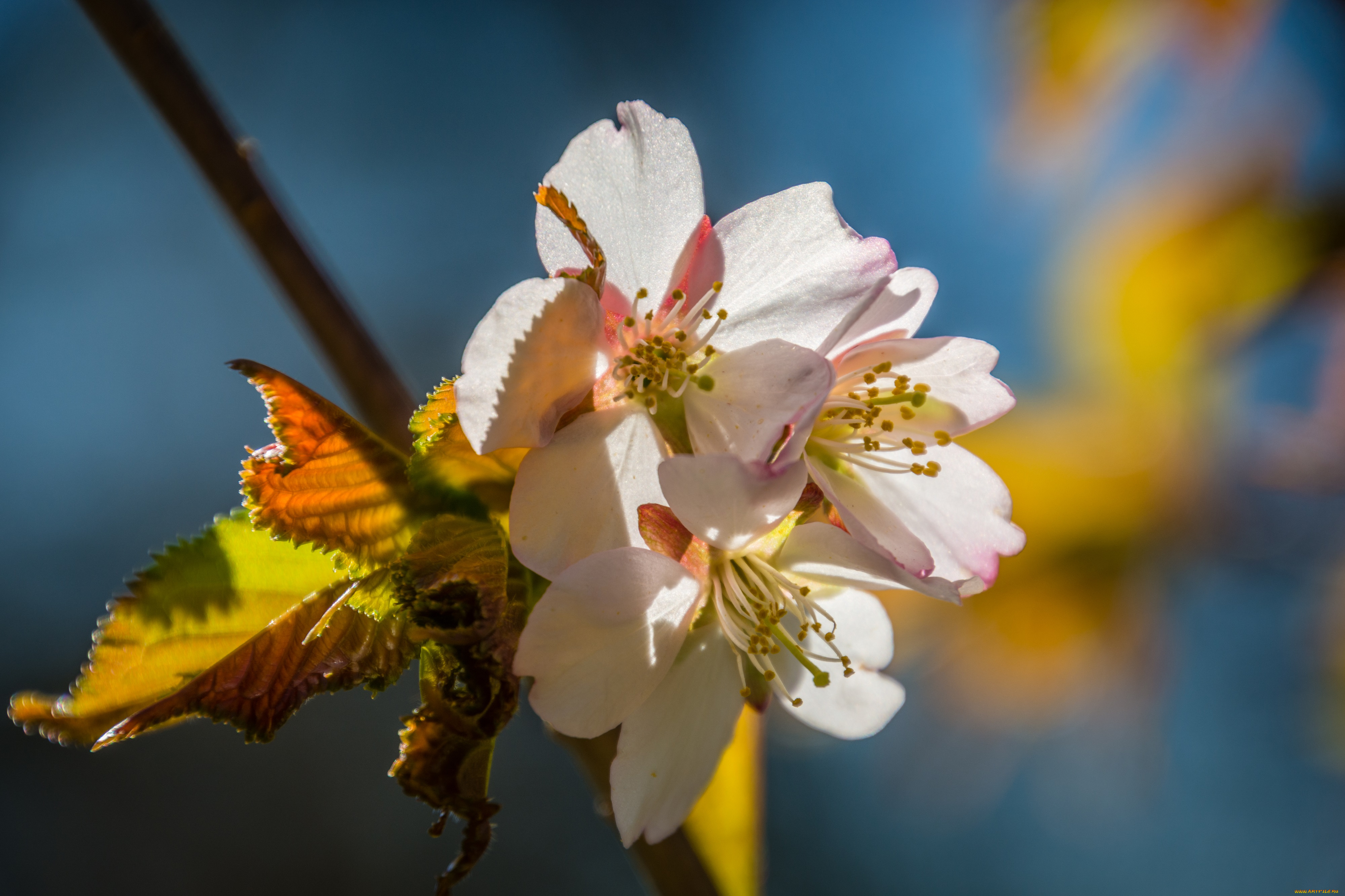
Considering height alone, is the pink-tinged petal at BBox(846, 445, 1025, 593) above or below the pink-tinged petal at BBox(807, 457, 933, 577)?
below

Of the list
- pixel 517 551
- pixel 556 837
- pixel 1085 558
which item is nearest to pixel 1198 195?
pixel 1085 558

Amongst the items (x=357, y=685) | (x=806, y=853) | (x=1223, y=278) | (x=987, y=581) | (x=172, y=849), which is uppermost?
(x=357, y=685)

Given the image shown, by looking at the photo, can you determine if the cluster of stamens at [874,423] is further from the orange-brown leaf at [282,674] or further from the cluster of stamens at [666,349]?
the orange-brown leaf at [282,674]

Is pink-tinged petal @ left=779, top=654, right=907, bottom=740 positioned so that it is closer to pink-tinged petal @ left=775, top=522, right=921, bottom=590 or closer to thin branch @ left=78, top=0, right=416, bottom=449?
pink-tinged petal @ left=775, top=522, right=921, bottom=590

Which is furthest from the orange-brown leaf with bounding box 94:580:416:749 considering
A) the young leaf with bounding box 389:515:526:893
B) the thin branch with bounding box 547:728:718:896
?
the thin branch with bounding box 547:728:718:896

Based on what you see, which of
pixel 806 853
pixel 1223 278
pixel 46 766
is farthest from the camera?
pixel 806 853

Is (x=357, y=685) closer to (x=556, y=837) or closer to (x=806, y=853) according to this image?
(x=556, y=837)
